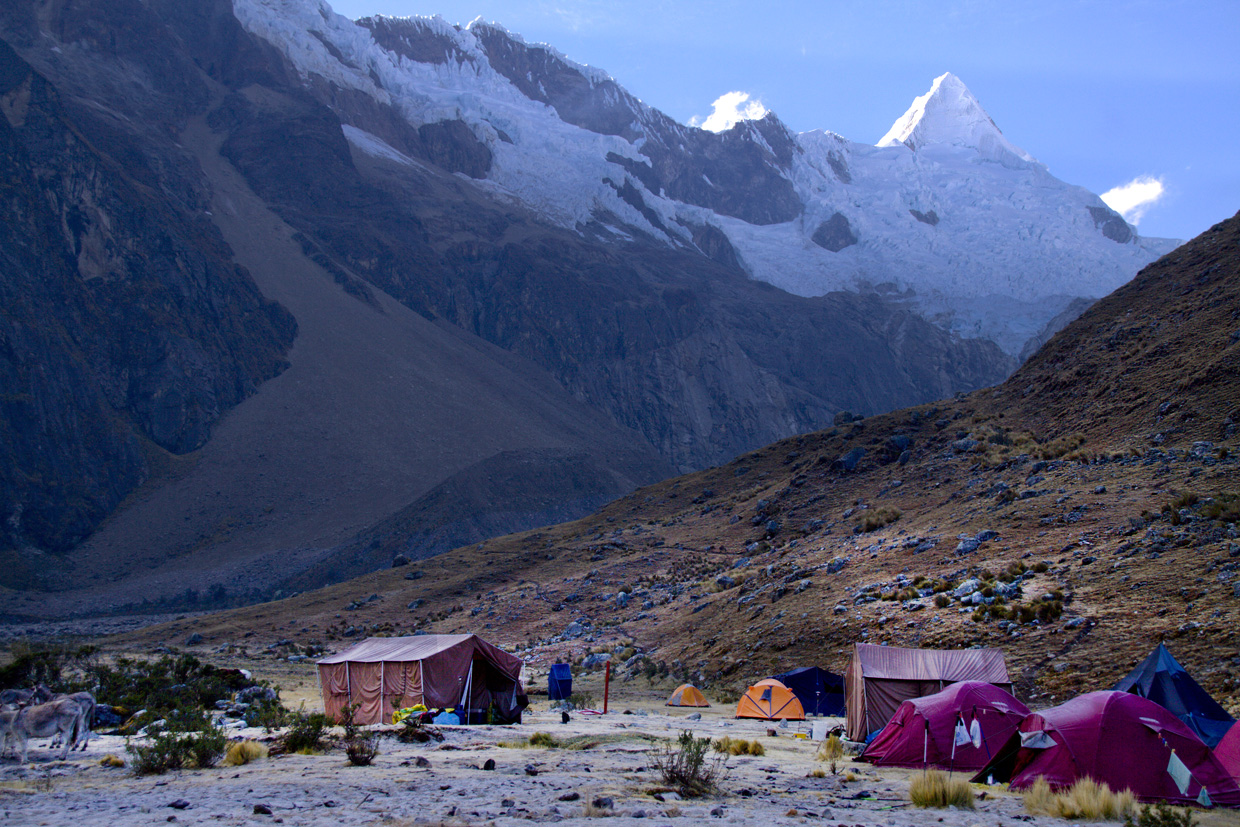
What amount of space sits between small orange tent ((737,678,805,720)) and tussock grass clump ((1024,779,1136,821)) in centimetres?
1215

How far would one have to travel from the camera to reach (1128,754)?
11430 mm

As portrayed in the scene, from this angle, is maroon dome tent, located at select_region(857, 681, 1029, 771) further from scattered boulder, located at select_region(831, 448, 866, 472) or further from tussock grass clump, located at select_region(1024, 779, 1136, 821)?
scattered boulder, located at select_region(831, 448, 866, 472)

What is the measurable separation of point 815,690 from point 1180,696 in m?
11.3

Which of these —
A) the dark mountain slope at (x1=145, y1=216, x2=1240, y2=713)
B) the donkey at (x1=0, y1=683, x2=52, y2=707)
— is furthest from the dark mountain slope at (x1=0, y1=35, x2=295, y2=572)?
the donkey at (x1=0, y1=683, x2=52, y2=707)

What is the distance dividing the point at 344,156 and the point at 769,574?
439 ft

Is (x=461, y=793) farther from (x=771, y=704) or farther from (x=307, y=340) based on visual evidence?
(x=307, y=340)

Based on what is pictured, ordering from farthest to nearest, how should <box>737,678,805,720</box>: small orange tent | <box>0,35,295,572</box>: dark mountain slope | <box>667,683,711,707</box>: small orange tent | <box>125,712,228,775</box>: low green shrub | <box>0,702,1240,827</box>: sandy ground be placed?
<box>0,35,295,572</box>: dark mountain slope
<box>667,683,711,707</box>: small orange tent
<box>737,678,805,720</box>: small orange tent
<box>125,712,228,775</box>: low green shrub
<box>0,702,1240,827</box>: sandy ground

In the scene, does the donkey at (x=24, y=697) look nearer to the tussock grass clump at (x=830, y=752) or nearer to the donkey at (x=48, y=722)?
the donkey at (x=48, y=722)

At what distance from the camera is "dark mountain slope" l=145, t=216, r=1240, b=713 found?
70.5ft

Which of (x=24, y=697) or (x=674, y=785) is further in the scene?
(x=24, y=697)

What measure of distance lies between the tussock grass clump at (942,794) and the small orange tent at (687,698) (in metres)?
14.8

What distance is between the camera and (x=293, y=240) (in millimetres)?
128250

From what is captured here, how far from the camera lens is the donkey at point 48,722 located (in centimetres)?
1378

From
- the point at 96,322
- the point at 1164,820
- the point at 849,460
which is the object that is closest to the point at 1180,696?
the point at 1164,820
